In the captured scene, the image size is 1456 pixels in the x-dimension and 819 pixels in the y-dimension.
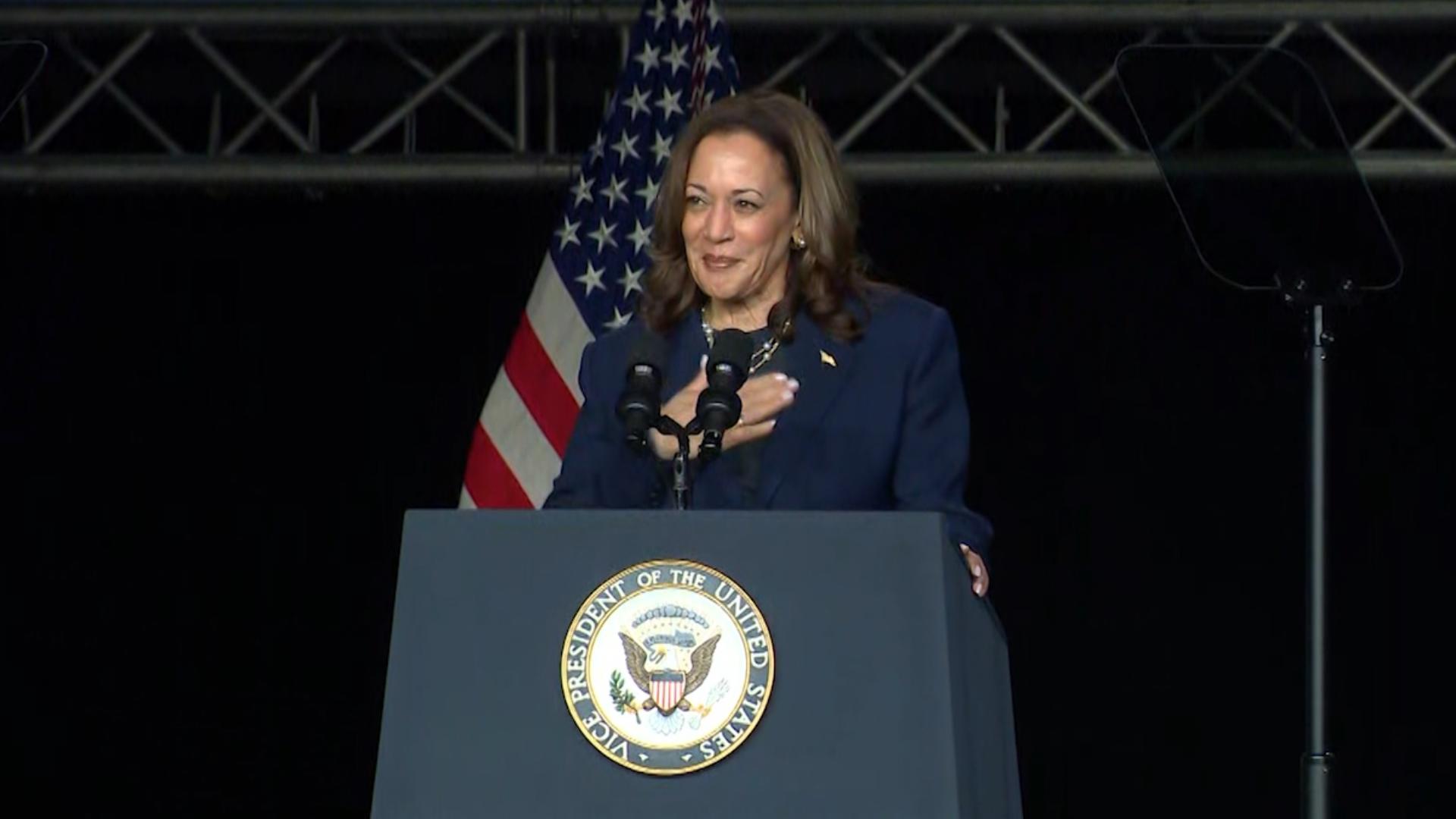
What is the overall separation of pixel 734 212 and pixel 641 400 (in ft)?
1.03

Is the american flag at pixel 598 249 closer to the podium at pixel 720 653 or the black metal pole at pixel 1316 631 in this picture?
the black metal pole at pixel 1316 631

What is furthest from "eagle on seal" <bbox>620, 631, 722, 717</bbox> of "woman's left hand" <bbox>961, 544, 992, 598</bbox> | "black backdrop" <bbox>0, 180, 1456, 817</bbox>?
"black backdrop" <bbox>0, 180, 1456, 817</bbox>

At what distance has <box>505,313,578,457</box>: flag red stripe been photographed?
5.34 meters

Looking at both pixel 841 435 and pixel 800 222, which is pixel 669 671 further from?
pixel 800 222

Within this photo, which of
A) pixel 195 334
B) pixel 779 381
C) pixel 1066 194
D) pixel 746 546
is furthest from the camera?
pixel 195 334

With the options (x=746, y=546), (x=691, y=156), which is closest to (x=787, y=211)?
(x=691, y=156)

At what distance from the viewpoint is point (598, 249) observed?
538cm

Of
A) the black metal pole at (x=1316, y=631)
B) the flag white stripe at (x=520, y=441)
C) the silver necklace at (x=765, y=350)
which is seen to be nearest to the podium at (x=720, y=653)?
the silver necklace at (x=765, y=350)

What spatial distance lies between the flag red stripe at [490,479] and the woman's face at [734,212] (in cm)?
266

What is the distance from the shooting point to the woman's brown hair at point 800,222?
265 centimetres

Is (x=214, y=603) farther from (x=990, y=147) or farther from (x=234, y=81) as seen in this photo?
(x=990, y=147)

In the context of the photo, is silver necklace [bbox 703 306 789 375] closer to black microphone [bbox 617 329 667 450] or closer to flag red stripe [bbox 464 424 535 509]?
black microphone [bbox 617 329 667 450]

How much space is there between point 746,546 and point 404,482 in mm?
4395

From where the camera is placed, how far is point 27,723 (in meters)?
6.58
